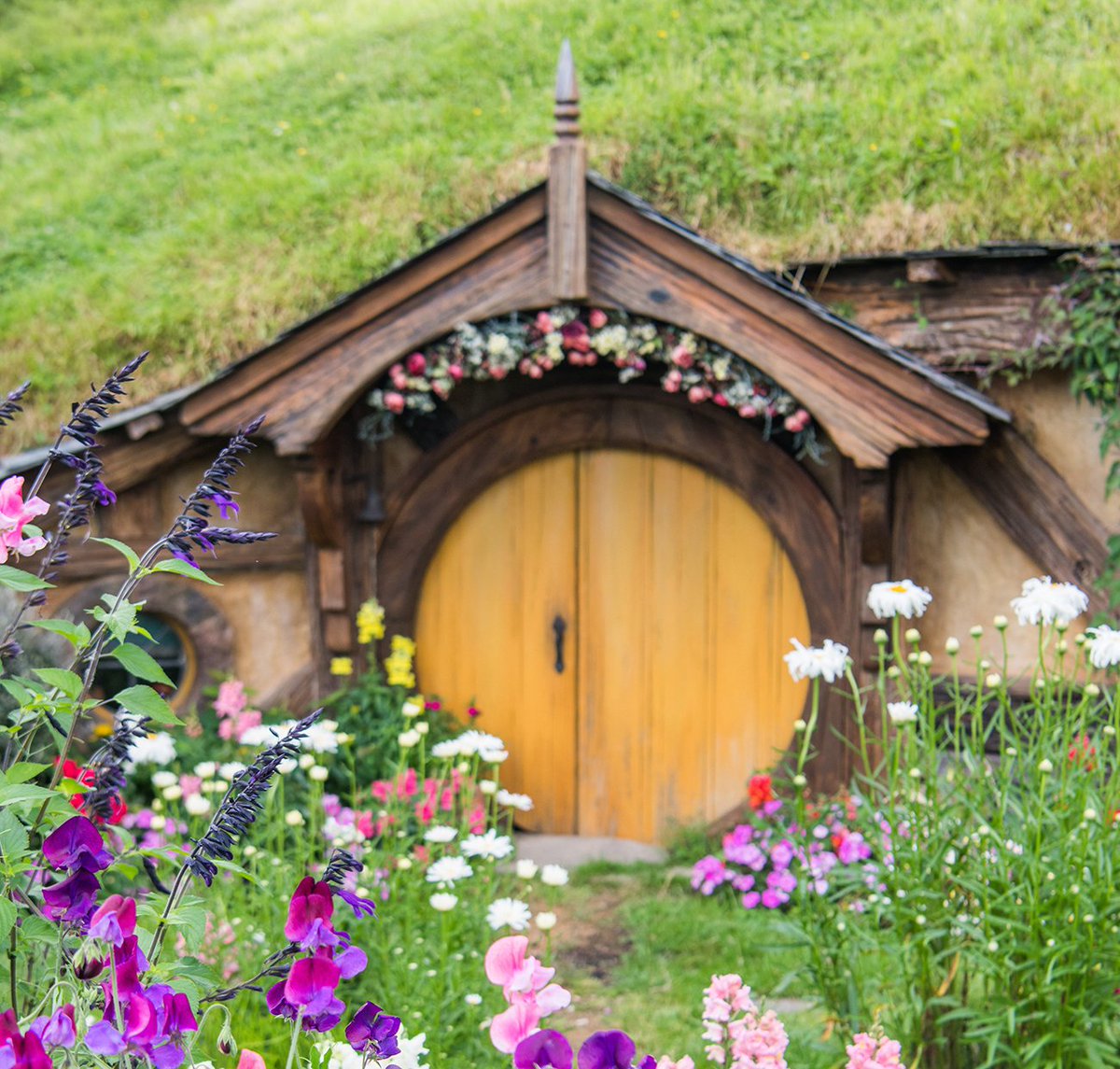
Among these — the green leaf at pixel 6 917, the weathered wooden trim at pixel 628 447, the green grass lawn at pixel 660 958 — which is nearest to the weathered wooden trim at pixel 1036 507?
the weathered wooden trim at pixel 628 447

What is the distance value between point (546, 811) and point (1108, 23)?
4.94m

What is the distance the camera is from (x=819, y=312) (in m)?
4.89

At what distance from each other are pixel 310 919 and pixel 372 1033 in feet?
0.57

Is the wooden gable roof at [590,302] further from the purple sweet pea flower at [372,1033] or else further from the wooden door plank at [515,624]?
the purple sweet pea flower at [372,1033]

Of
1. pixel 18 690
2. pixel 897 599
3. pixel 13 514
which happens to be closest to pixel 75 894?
pixel 18 690

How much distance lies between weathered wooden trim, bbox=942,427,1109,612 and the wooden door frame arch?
0.62m

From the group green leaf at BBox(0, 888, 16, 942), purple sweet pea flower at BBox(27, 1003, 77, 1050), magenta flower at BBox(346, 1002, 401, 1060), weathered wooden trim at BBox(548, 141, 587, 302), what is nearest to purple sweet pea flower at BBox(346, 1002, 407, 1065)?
magenta flower at BBox(346, 1002, 401, 1060)

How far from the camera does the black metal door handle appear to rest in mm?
6016

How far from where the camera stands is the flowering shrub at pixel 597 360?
5266 mm

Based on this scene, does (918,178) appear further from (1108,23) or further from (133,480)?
(133,480)

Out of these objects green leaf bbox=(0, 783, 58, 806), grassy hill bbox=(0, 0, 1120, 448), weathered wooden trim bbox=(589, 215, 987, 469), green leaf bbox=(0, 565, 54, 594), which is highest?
grassy hill bbox=(0, 0, 1120, 448)

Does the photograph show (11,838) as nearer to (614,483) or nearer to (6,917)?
(6,917)

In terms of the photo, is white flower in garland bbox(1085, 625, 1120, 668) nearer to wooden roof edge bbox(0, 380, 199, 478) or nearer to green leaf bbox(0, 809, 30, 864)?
green leaf bbox(0, 809, 30, 864)

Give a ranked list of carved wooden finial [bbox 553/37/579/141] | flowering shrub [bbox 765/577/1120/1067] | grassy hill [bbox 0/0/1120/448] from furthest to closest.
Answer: grassy hill [bbox 0/0/1120/448] < carved wooden finial [bbox 553/37/579/141] < flowering shrub [bbox 765/577/1120/1067]
